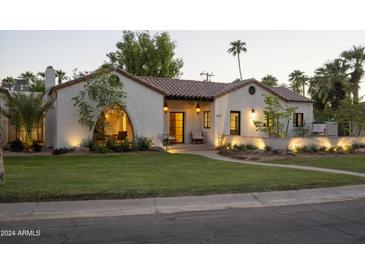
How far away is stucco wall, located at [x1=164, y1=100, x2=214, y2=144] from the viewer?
23.6m

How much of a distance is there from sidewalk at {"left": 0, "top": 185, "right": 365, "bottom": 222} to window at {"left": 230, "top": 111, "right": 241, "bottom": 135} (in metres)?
14.6

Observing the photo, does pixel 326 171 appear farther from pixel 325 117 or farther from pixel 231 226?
pixel 325 117

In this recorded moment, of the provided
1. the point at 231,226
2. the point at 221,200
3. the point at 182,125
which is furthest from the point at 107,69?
the point at 231,226

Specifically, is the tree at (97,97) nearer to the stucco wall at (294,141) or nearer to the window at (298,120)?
the stucco wall at (294,141)

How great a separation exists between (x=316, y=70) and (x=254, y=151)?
2143 centimetres

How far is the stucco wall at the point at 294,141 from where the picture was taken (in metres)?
19.4

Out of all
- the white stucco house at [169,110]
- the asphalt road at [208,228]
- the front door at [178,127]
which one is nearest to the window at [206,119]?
the white stucco house at [169,110]

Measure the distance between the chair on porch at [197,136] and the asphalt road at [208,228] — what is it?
15931mm

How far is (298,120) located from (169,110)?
1104 cm

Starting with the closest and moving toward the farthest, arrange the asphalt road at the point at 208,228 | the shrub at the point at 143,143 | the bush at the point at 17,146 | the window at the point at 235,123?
the asphalt road at the point at 208,228
the bush at the point at 17,146
the shrub at the point at 143,143
the window at the point at 235,123

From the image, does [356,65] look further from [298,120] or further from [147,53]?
[147,53]

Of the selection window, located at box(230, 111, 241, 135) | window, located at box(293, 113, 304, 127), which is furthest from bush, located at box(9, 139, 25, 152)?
window, located at box(293, 113, 304, 127)

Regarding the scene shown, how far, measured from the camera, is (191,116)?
2430 centimetres

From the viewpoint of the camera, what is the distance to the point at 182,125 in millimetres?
24172
